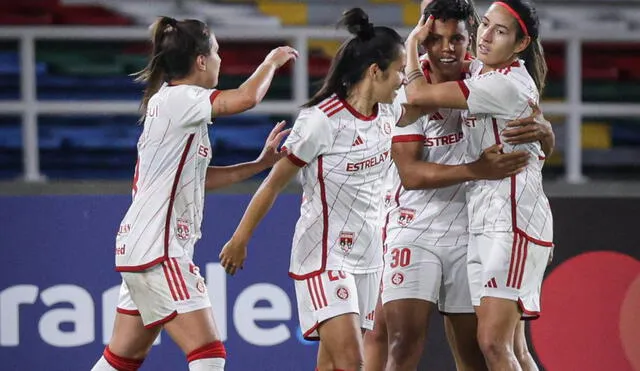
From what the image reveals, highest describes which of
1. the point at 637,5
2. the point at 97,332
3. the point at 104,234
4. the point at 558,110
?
the point at 637,5

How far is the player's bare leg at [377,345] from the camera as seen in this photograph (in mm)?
5797

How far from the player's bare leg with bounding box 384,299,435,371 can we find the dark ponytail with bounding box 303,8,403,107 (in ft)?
2.94

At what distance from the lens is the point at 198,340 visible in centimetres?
504

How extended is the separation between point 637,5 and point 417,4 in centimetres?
153

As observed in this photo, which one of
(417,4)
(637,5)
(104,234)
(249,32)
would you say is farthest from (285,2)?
(104,234)

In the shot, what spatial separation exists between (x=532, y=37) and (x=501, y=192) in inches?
23.9

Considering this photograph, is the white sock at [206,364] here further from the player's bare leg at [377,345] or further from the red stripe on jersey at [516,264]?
the red stripe on jersey at [516,264]

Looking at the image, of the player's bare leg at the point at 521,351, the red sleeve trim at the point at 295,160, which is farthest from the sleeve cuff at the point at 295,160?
the player's bare leg at the point at 521,351

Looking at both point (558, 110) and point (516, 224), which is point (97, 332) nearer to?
point (516, 224)

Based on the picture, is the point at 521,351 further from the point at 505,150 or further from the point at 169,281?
the point at 169,281

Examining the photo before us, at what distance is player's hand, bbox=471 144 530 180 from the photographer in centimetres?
514

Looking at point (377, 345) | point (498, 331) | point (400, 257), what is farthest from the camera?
point (377, 345)

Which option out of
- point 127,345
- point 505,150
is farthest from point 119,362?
point 505,150

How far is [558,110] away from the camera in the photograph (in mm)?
7730
